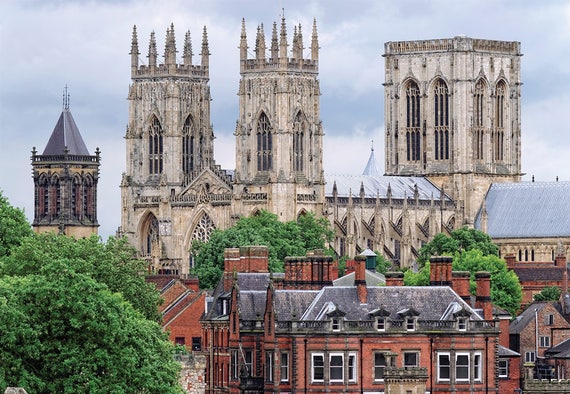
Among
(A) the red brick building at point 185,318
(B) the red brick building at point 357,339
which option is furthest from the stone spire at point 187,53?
(B) the red brick building at point 357,339

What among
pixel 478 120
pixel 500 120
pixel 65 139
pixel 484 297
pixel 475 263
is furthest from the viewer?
pixel 500 120

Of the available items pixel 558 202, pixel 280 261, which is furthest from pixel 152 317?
pixel 558 202

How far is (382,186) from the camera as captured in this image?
18138cm

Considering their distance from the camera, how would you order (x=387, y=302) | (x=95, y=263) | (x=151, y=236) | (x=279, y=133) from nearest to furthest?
(x=387, y=302) < (x=95, y=263) < (x=279, y=133) < (x=151, y=236)

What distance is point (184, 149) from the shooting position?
591 feet

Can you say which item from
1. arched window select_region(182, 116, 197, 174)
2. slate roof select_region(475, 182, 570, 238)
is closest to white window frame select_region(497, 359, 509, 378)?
slate roof select_region(475, 182, 570, 238)

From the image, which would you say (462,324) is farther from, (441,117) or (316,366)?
(441,117)

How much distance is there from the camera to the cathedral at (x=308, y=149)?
563 ft

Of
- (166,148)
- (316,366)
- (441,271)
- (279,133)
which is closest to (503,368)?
(441,271)

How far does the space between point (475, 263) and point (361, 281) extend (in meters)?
53.2

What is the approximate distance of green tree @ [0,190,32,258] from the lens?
329 ft

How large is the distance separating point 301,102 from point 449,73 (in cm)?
2064

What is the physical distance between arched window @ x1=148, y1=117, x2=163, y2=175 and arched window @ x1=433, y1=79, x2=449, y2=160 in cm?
2139

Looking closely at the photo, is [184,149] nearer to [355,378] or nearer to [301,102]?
[301,102]
